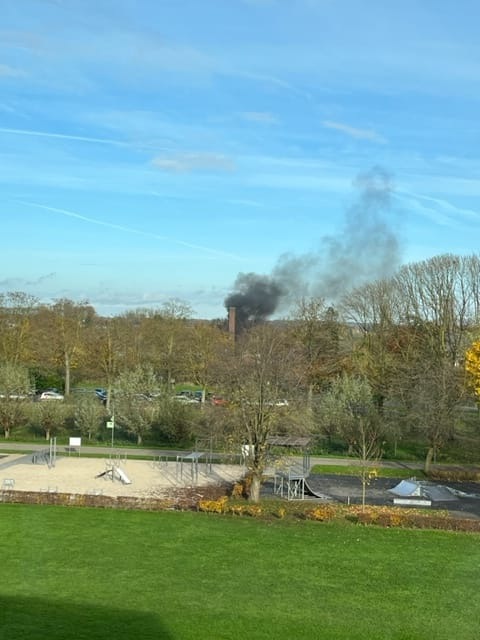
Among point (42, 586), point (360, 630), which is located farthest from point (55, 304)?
point (360, 630)

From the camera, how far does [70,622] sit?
12.9 m

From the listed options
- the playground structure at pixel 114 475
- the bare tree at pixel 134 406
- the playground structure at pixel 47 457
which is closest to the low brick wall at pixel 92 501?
the playground structure at pixel 114 475

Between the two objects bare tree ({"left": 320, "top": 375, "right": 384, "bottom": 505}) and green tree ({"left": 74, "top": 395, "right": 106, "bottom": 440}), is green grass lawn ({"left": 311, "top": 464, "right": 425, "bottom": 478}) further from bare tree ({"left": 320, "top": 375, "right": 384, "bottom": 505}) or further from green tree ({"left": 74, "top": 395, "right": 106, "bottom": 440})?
green tree ({"left": 74, "top": 395, "right": 106, "bottom": 440})

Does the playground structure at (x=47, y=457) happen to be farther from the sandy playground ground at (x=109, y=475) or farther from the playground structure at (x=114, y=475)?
the playground structure at (x=114, y=475)

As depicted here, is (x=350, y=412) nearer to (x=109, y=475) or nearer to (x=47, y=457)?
(x=109, y=475)

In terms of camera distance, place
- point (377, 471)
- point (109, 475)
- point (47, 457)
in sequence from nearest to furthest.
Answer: point (109, 475), point (377, 471), point (47, 457)

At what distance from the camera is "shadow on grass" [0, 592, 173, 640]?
12.2m

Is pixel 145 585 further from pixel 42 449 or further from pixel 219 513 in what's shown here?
pixel 42 449

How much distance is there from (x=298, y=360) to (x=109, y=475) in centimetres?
878

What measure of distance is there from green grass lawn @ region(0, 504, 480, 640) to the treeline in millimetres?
5557

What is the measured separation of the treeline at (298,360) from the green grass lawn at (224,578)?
5557mm

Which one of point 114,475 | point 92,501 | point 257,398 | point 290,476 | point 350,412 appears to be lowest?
point 92,501

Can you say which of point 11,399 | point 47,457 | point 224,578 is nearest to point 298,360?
point 47,457

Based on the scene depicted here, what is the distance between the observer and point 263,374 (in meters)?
25.7
